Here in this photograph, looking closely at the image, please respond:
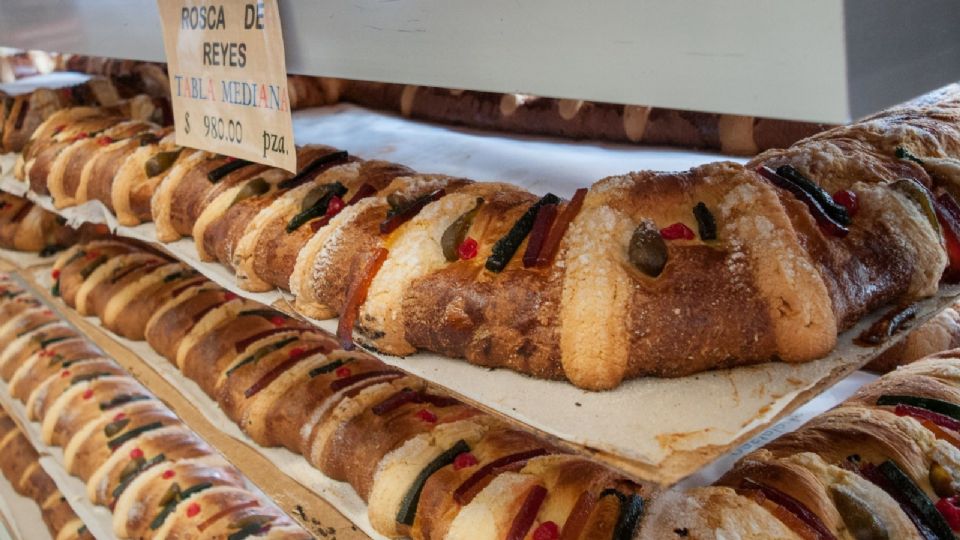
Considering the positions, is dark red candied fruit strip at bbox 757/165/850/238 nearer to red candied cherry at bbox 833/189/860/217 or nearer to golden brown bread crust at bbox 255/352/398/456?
red candied cherry at bbox 833/189/860/217

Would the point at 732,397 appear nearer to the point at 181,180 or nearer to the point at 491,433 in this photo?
the point at 491,433

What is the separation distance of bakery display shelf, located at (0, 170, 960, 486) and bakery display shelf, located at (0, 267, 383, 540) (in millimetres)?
518

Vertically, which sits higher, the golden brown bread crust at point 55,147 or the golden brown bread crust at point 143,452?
the golden brown bread crust at point 55,147

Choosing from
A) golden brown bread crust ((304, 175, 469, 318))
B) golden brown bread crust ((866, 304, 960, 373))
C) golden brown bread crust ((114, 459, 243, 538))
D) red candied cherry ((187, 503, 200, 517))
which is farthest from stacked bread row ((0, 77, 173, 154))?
golden brown bread crust ((866, 304, 960, 373))

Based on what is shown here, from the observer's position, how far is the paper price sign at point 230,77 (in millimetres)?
1357

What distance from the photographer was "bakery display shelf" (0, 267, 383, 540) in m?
A: 1.59

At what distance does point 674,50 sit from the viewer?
2.56 ft

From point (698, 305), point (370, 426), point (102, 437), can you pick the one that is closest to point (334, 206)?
point (370, 426)

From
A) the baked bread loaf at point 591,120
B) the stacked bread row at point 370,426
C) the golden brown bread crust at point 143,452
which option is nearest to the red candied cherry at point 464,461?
the stacked bread row at point 370,426

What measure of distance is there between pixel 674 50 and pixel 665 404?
1.45 ft

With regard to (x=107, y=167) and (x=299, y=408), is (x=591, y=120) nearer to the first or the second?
(x=299, y=408)

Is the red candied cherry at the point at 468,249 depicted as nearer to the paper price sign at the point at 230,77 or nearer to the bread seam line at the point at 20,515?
the paper price sign at the point at 230,77

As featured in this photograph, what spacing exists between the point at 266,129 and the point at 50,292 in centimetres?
177

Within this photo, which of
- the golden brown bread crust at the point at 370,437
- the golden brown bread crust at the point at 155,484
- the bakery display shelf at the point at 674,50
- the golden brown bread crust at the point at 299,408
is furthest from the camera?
the golden brown bread crust at the point at 155,484
